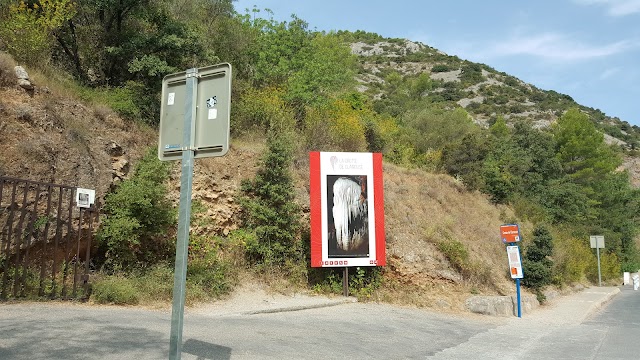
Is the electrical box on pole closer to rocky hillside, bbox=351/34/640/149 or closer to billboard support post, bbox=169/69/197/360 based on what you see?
billboard support post, bbox=169/69/197/360

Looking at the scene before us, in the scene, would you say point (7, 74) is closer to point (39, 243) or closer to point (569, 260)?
point (39, 243)

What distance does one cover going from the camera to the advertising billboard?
1412 centimetres

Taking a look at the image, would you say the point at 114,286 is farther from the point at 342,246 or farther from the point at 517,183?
the point at 517,183

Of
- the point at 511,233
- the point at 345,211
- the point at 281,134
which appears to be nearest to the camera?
the point at 345,211

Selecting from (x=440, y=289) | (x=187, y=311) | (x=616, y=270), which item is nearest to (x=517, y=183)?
(x=616, y=270)

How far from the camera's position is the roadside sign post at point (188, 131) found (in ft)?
11.8

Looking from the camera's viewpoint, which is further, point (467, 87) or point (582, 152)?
point (467, 87)

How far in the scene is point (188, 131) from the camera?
12.4ft

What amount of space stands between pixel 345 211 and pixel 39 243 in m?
7.95

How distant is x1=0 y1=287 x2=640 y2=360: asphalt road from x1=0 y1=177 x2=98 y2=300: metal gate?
69 cm

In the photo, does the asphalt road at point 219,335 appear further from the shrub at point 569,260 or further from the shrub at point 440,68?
the shrub at point 440,68

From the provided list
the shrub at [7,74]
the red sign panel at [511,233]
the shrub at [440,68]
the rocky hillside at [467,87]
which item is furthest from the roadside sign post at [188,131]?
the shrub at [440,68]

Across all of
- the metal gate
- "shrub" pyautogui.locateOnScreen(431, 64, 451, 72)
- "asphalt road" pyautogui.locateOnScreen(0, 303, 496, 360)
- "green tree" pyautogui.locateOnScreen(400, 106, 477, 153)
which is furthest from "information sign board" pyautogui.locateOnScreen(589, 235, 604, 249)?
"shrub" pyautogui.locateOnScreen(431, 64, 451, 72)

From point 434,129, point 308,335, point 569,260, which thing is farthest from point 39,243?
point 434,129
